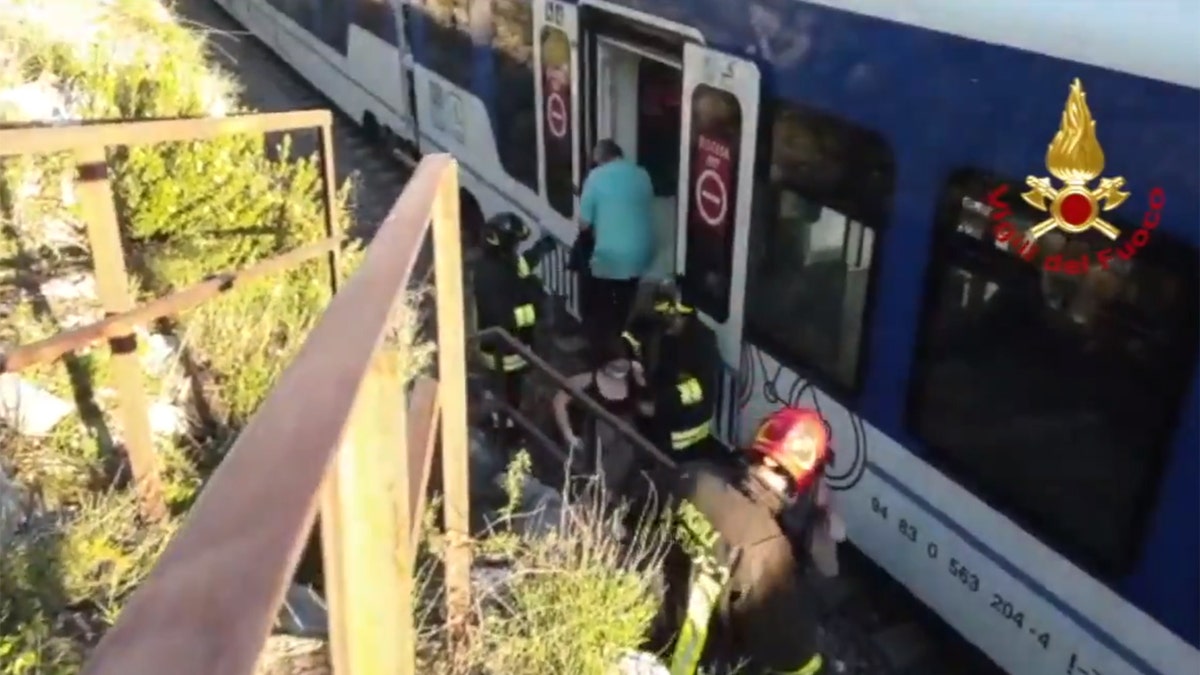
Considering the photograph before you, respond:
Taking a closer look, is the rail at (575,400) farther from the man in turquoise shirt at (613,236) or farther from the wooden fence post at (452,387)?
the wooden fence post at (452,387)

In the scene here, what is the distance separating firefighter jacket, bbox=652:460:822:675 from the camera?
10.6 feet

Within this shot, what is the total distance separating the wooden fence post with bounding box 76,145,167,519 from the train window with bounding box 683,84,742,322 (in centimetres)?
258

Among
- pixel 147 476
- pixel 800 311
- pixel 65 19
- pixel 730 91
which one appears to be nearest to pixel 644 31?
pixel 730 91

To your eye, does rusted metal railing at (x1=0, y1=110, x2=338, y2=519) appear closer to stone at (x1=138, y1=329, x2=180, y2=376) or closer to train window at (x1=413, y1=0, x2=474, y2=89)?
stone at (x1=138, y1=329, x2=180, y2=376)

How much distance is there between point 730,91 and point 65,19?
8122 mm

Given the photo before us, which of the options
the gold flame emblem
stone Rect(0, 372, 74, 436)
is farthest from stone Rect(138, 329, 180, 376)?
the gold flame emblem

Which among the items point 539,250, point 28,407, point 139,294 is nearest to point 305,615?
point 28,407

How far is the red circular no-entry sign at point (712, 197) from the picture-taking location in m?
5.15

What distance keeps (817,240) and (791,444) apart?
1.41 metres

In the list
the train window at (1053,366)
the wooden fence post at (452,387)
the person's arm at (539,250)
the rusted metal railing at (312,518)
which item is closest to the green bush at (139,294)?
the wooden fence post at (452,387)

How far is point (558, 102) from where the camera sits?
22.1 ft

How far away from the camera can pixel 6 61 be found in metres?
8.34

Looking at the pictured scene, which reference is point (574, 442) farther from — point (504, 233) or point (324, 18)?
point (324, 18)

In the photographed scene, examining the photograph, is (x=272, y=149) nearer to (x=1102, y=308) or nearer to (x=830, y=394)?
(x=830, y=394)
